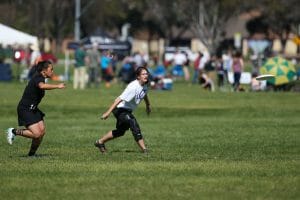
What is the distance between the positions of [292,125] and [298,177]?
1237 cm

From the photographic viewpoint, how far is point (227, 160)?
1634 cm

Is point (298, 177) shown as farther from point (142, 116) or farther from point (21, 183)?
point (142, 116)

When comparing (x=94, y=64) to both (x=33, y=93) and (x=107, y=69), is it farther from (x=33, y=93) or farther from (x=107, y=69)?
(x=33, y=93)

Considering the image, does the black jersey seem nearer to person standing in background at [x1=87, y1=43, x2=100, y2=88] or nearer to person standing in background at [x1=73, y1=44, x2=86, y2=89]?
person standing in background at [x1=73, y1=44, x2=86, y2=89]

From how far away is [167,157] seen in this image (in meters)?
16.9

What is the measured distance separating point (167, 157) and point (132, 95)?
138 cm

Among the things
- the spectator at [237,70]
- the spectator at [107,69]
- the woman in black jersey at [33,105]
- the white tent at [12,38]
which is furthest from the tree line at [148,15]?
the woman in black jersey at [33,105]

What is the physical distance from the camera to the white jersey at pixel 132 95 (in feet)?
57.5

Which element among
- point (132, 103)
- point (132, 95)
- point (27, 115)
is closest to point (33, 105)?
point (27, 115)

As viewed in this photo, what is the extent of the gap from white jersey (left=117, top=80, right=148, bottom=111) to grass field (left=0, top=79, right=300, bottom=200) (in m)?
0.86

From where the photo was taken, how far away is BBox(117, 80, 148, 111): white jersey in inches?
690

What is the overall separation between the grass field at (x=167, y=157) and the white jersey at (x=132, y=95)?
86 centimetres

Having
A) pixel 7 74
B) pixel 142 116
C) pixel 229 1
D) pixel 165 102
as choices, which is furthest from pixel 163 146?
pixel 229 1

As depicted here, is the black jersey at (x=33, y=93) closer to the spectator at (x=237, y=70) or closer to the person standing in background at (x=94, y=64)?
the spectator at (x=237, y=70)
